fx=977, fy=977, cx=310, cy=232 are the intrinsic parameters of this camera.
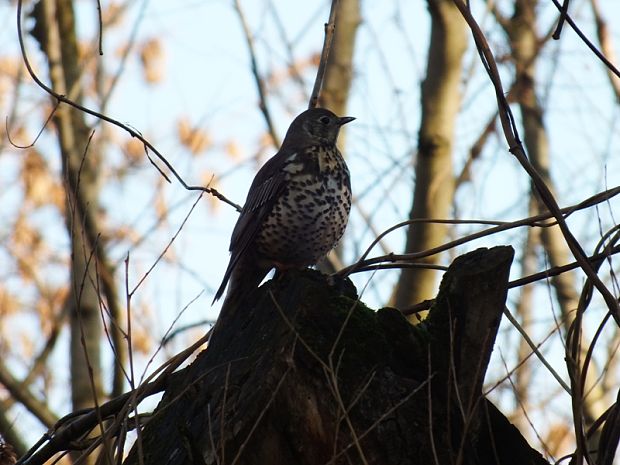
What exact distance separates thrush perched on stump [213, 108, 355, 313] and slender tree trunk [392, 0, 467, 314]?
1120 mm

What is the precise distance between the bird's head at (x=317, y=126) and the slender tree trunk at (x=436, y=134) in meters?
0.71

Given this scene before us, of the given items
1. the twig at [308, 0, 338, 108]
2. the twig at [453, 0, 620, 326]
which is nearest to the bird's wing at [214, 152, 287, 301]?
the twig at [308, 0, 338, 108]

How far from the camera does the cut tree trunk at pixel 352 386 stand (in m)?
2.81

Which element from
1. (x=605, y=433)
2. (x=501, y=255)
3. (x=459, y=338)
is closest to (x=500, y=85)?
(x=501, y=255)

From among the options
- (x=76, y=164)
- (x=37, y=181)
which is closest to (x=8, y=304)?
(x=37, y=181)

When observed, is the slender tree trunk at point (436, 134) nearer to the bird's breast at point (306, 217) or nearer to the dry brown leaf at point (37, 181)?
the bird's breast at point (306, 217)

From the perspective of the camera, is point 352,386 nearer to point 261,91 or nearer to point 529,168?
point 529,168

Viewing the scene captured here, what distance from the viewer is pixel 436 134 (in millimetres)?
6590

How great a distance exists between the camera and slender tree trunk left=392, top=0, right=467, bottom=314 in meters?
6.39

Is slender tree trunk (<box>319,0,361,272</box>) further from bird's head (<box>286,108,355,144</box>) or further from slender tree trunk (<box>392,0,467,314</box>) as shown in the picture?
bird's head (<box>286,108,355,144</box>)

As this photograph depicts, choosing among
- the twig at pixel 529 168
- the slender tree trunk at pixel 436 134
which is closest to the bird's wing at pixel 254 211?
the slender tree trunk at pixel 436 134

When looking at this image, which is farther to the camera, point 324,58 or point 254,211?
point 254,211

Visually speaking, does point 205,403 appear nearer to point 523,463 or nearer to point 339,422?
point 339,422

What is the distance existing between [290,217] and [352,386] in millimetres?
2363
